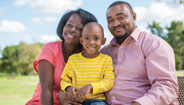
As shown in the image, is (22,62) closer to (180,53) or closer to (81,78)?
(180,53)

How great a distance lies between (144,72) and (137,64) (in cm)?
13

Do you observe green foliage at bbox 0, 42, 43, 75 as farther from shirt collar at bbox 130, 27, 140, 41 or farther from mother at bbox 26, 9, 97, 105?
shirt collar at bbox 130, 27, 140, 41

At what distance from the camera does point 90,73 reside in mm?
2502

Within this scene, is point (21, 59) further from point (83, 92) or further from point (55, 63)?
point (83, 92)

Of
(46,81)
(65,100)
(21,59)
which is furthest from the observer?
(21,59)

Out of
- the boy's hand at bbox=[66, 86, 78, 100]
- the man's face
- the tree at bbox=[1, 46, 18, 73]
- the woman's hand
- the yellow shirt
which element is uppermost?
the man's face

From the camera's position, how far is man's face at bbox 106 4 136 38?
8.83 feet

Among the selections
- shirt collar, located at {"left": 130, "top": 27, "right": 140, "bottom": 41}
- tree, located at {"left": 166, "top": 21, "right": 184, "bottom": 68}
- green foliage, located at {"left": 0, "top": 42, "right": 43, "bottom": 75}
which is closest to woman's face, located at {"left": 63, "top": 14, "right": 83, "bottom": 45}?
shirt collar, located at {"left": 130, "top": 27, "right": 140, "bottom": 41}

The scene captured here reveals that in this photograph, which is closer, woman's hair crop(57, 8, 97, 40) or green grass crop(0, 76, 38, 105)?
woman's hair crop(57, 8, 97, 40)

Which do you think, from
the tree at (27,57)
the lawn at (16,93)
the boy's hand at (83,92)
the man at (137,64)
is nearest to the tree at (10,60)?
the tree at (27,57)

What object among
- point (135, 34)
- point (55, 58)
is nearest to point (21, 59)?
point (55, 58)

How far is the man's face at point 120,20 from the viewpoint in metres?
2.69

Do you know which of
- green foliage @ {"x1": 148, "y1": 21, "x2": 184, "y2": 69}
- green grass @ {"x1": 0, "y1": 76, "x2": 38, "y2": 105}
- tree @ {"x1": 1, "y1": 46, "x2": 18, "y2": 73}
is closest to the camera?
green grass @ {"x1": 0, "y1": 76, "x2": 38, "y2": 105}

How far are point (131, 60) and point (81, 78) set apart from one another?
672 millimetres
